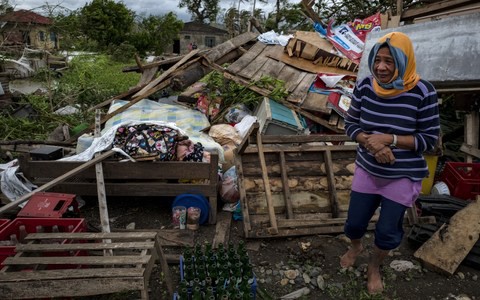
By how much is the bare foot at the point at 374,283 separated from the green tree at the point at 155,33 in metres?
27.5

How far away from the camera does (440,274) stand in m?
2.97

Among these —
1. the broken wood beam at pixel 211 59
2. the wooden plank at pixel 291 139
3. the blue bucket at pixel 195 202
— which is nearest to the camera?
the blue bucket at pixel 195 202

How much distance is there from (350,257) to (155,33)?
30.3 metres

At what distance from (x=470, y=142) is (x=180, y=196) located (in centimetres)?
376

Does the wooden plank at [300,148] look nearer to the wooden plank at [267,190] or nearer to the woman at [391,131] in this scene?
the wooden plank at [267,190]

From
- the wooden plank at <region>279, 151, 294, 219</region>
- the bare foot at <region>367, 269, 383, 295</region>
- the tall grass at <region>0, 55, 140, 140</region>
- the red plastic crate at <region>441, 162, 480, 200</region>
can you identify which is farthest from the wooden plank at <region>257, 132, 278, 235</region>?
the tall grass at <region>0, 55, 140, 140</region>

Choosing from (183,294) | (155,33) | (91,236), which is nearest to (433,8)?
(183,294)

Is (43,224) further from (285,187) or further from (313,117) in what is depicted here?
(313,117)

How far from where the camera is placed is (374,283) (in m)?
2.72

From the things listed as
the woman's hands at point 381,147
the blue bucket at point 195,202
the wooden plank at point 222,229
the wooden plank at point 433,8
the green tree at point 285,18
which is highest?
the green tree at point 285,18

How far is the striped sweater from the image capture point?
216 cm

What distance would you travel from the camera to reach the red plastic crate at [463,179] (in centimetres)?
392

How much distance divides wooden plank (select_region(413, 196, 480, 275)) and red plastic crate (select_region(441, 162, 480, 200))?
0.77 m

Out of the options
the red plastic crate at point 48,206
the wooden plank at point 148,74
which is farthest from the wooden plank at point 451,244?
the wooden plank at point 148,74
